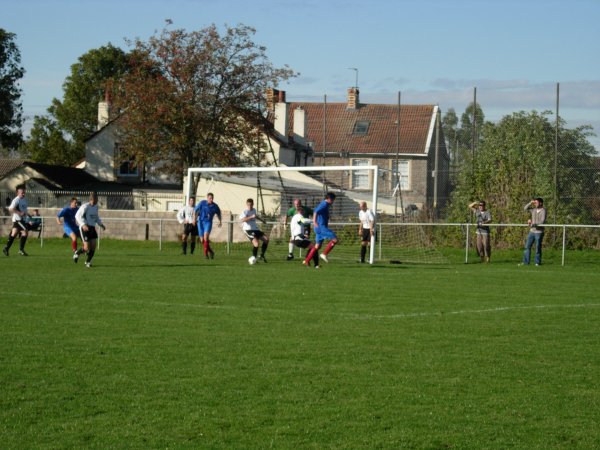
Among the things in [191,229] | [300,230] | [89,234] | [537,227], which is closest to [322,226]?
[300,230]

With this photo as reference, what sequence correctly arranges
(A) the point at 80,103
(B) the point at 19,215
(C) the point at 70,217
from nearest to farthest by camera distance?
(C) the point at 70,217 → (B) the point at 19,215 → (A) the point at 80,103

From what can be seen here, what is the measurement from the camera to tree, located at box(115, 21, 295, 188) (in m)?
44.3

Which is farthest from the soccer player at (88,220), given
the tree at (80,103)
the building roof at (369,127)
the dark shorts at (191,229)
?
the tree at (80,103)

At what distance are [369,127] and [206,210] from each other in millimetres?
25666

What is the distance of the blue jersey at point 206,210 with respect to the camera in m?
27.5

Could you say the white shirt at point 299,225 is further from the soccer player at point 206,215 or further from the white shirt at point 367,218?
the soccer player at point 206,215

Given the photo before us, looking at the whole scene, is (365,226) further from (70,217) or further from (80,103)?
(80,103)

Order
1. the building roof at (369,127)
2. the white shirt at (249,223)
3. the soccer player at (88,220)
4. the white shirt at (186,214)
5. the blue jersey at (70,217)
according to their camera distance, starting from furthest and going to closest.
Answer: the building roof at (369,127) → the white shirt at (186,214) → the white shirt at (249,223) → the blue jersey at (70,217) → the soccer player at (88,220)

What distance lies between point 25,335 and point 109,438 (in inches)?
200

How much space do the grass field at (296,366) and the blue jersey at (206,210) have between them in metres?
8.46

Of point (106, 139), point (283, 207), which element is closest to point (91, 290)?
point (283, 207)

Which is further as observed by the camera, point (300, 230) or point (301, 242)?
point (300, 230)

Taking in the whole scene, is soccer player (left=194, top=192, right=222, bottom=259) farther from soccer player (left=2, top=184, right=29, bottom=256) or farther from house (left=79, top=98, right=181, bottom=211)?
house (left=79, top=98, right=181, bottom=211)

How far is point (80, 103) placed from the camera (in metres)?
77.2
